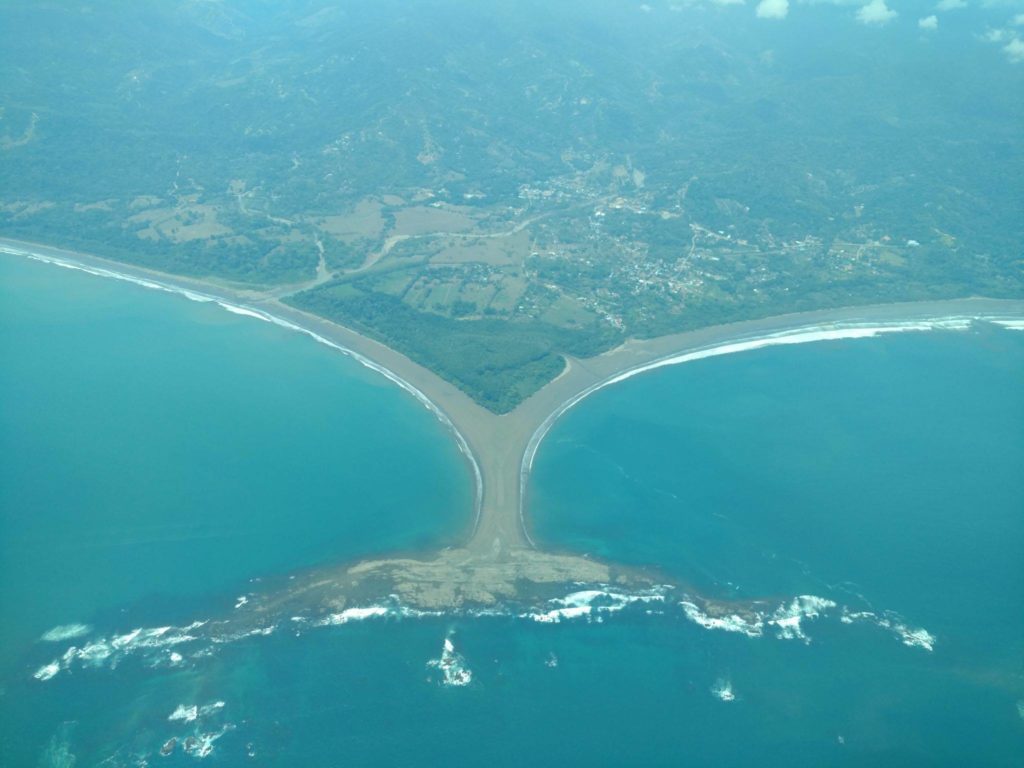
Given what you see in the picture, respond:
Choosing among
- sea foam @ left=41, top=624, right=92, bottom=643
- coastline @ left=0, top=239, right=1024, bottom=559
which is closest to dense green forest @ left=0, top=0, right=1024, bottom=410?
coastline @ left=0, top=239, right=1024, bottom=559

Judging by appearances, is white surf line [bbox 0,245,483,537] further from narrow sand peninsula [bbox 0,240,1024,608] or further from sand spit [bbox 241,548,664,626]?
sand spit [bbox 241,548,664,626]

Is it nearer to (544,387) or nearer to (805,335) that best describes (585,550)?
(544,387)

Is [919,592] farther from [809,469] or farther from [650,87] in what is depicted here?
[650,87]

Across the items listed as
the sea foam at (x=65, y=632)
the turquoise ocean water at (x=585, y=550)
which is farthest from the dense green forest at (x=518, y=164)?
the sea foam at (x=65, y=632)

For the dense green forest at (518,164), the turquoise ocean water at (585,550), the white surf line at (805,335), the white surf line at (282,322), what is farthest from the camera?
the dense green forest at (518,164)

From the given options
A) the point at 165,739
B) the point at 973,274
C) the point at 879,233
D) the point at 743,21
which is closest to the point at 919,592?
the point at 165,739

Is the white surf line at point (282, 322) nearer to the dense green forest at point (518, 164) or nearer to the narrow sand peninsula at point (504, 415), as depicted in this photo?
the narrow sand peninsula at point (504, 415)

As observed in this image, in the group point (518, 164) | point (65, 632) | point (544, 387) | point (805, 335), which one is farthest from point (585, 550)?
point (518, 164)
